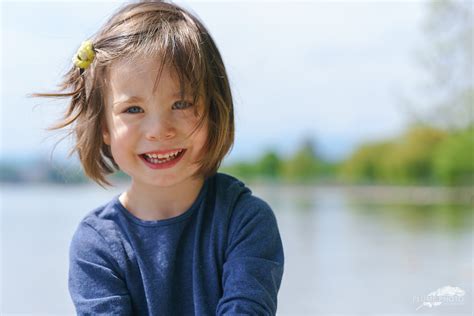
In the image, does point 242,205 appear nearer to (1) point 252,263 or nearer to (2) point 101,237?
(1) point 252,263

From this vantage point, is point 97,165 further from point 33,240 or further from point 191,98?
point 33,240

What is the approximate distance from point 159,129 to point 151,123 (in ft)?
0.06

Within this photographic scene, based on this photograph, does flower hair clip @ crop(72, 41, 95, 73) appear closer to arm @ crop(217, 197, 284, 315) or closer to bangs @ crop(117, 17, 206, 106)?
bangs @ crop(117, 17, 206, 106)

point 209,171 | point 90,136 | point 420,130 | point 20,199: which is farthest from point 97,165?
point 420,130

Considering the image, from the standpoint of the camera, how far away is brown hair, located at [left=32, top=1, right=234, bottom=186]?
859mm

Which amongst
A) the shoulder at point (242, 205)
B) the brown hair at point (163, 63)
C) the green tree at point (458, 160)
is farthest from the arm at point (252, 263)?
the green tree at point (458, 160)

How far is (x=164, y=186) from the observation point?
0.92 m

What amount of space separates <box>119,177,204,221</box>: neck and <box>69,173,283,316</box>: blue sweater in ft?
0.05

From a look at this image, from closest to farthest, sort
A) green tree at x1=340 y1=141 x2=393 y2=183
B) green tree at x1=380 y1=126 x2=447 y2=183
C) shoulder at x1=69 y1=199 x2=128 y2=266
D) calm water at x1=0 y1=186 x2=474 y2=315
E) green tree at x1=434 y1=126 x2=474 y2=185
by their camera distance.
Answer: shoulder at x1=69 y1=199 x2=128 y2=266 < calm water at x1=0 y1=186 x2=474 y2=315 < green tree at x1=434 y1=126 x2=474 y2=185 < green tree at x1=380 y1=126 x2=447 y2=183 < green tree at x1=340 y1=141 x2=393 y2=183

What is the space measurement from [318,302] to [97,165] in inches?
38.4

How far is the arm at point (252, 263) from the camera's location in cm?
81

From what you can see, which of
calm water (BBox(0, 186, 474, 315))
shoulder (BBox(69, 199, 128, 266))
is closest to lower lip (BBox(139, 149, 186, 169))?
shoulder (BBox(69, 199, 128, 266))

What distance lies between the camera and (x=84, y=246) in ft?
3.05

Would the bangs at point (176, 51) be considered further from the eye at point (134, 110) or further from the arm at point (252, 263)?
the arm at point (252, 263)
